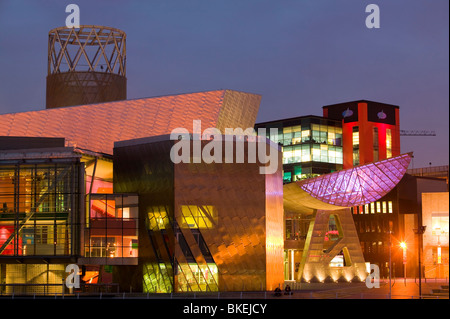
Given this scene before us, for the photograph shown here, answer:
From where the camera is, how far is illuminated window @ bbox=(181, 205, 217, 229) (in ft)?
221

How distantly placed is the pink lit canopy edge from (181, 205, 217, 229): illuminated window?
36.6ft

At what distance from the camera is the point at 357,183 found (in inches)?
3093

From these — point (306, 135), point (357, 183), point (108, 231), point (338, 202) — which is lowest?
point (108, 231)

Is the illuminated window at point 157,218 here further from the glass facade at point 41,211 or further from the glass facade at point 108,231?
the glass facade at point 41,211

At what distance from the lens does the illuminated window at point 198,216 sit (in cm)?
6731

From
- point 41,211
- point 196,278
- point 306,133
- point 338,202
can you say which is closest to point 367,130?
point 306,133

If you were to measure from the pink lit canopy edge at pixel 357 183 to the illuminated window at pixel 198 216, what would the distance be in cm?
1116

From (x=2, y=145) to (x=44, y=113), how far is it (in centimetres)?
873

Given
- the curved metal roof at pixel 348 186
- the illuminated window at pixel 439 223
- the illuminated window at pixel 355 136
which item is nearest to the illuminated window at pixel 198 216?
the curved metal roof at pixel 348 186

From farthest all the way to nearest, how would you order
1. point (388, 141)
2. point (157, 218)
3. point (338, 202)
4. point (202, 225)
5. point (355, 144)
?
point (388, 141) < point (355, 144) < point (338, 202) < point (157, 218) < point (202, 225)

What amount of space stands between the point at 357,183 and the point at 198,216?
61.9 feet

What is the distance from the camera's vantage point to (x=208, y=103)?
76750 millimetres

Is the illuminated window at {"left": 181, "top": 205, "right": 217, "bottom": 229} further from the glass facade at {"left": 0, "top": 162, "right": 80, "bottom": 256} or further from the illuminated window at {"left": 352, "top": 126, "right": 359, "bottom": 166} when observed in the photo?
the illuminated window at {"left": 352, "top": 126, "right": 359, "bottom": 166}

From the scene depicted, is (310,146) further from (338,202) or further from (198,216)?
(198,216)
